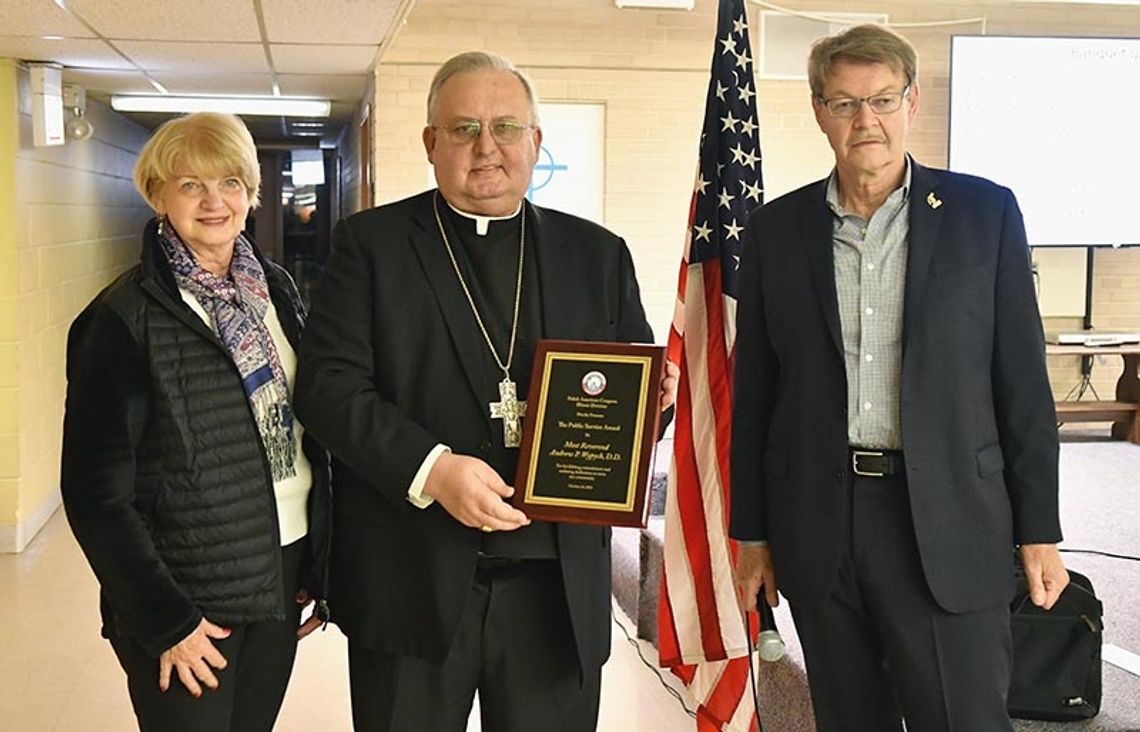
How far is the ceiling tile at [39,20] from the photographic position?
4.34 metres

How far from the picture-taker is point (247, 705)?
2.15 m

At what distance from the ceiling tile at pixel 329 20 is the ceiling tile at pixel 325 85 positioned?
1310mm

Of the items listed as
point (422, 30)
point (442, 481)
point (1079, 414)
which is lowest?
point (1079, 414)

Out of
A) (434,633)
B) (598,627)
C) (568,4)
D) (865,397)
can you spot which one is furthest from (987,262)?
(568,4)

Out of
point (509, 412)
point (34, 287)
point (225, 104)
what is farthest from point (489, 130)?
point (225, 104)

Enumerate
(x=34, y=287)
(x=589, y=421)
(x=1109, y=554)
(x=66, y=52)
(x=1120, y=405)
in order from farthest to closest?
(x=1120, y=405), (x=34, y=287), (x=66, y=52), (x=1109, y=554), (x=589, y=421)

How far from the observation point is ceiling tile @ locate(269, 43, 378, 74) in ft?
18.1

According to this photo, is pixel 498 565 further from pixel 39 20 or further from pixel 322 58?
pixel 322 58

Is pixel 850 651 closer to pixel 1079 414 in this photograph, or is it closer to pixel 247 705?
pixel 247 705

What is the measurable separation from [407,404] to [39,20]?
3411 millimetres

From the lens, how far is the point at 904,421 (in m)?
1.98

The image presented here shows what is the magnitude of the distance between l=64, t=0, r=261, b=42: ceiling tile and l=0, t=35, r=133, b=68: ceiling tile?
0.33m

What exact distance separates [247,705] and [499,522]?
26.2 inches


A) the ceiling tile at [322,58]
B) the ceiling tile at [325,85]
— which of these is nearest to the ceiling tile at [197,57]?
the ceiling tile at [322,58]
